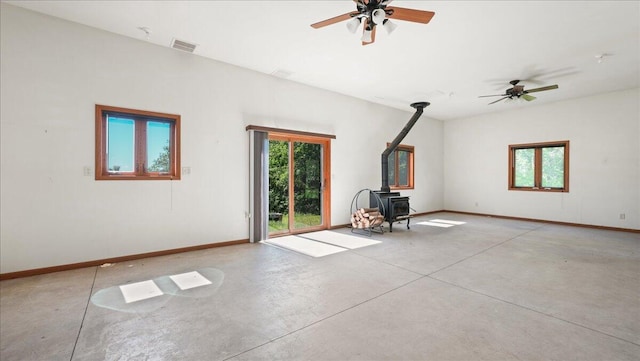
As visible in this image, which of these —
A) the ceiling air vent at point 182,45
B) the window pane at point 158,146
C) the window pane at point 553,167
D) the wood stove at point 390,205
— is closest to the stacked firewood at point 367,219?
the wood stove at point 390,205

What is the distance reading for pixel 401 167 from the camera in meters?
8.66

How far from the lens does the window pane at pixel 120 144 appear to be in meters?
4.10

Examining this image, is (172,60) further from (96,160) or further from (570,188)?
(570,188)

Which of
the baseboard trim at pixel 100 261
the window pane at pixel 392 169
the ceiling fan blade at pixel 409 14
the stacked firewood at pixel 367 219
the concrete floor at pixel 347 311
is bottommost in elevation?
the concrete floor at pixel 347 311

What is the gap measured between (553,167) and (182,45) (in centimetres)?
937

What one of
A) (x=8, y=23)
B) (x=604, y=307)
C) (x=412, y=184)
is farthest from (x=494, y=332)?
(x=412, y=184)

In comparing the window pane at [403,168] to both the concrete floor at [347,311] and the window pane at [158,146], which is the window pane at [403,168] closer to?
the concrete floor at [347,311]

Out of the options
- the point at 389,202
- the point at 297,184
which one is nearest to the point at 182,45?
the point at 297,184

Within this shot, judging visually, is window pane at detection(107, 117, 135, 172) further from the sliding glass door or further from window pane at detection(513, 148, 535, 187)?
window pane at detection(513, 148, 535, 187)

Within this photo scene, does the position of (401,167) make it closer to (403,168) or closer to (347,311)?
(403,168)

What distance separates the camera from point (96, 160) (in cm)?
390

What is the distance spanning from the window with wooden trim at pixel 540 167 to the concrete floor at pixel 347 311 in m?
3.74

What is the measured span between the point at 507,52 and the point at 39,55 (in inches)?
270

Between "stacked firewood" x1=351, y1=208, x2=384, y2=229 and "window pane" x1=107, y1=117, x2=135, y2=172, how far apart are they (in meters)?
4.47
